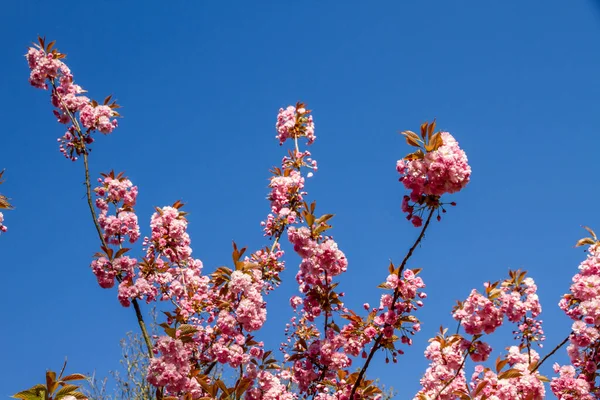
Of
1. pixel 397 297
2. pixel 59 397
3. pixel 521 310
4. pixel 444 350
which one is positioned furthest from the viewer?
pixel 521 310

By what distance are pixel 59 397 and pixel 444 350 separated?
287 cm

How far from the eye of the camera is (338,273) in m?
4.51

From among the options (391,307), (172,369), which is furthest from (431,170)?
(172,369)

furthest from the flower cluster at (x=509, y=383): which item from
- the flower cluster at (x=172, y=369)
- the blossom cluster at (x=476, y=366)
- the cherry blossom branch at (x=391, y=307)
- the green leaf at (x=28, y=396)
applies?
the green leaf at (x=28, y=396)

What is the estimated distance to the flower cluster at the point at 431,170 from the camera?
3467 mm

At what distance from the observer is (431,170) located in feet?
11.5

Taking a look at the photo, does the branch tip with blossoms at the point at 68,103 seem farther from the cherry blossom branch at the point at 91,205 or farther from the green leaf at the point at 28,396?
the green leaf at the point at 28,396

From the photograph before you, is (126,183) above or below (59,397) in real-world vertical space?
above

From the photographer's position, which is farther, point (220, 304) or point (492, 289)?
point (220, 304)

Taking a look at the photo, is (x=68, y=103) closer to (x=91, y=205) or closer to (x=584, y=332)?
(x=91, y=205)

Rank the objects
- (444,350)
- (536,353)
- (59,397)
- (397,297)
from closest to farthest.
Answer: (59,397)
(397,297)
(444,350)
(536,353)

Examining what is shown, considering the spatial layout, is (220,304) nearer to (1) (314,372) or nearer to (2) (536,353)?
(1) (314,372)

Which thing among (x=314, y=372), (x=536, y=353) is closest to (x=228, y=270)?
(x=314, y=372)

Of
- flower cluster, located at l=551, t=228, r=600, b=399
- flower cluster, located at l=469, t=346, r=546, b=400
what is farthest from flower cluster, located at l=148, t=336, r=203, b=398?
flower cluster, located at l=551, t=228, r=600, b=399
